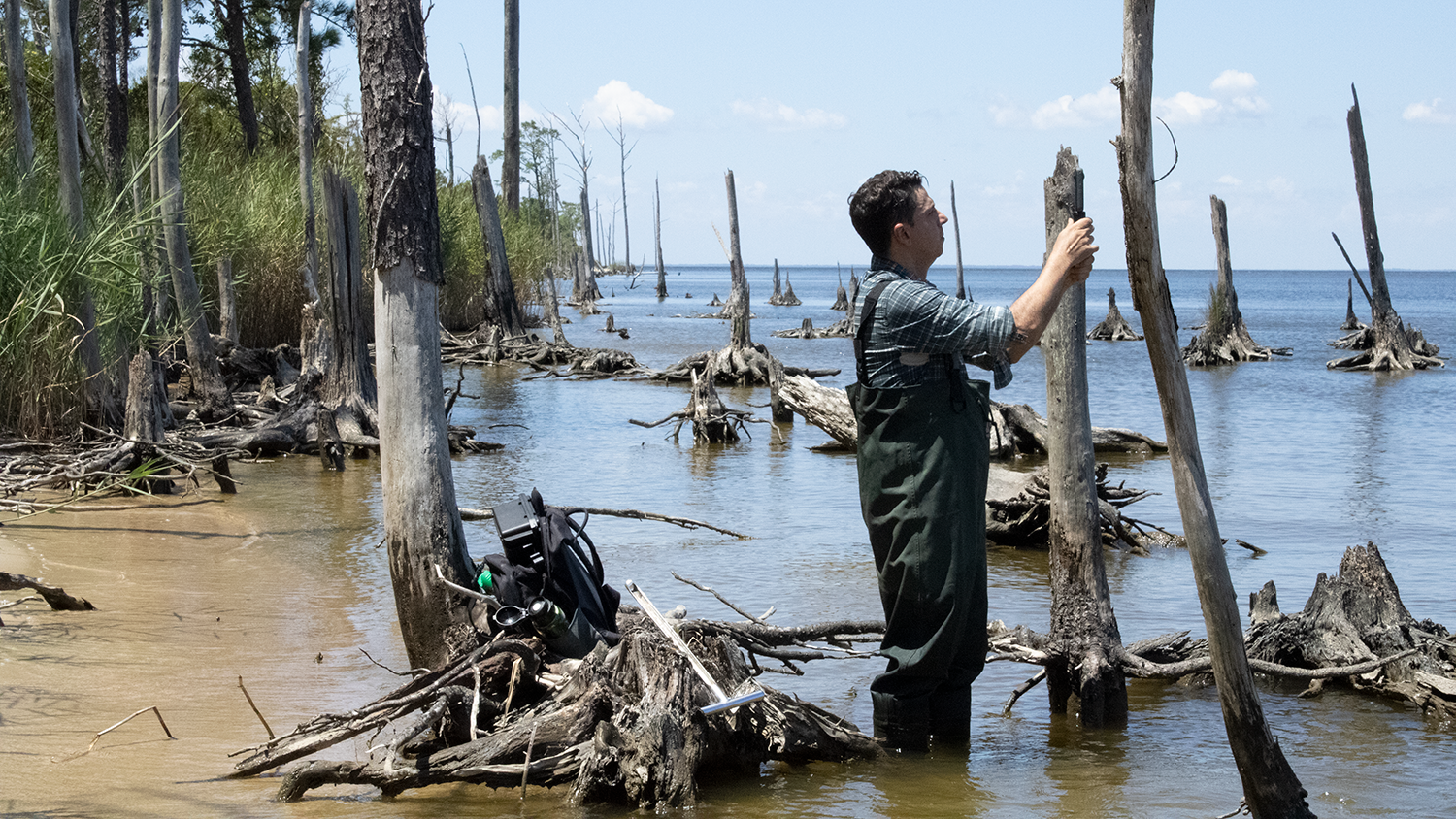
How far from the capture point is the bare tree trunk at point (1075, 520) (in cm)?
453

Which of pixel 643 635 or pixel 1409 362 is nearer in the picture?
pixel 643 635

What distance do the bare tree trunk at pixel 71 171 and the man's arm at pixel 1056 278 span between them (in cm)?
790

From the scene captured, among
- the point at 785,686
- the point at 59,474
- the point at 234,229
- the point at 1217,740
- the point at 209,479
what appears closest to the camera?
the point at 1217,740

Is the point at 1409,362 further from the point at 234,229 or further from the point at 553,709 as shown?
the point at 553,709

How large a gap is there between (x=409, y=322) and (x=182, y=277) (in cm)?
1032

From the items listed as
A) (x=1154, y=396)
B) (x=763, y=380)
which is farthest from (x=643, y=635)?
(x=1154, y=396)

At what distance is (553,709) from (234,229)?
14.1 metres

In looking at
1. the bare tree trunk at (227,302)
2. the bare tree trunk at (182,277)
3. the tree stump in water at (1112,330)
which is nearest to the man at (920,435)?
the bare tree trunk at (182,277)

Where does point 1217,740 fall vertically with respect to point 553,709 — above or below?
below

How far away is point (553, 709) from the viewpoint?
3.90m

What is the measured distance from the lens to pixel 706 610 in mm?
6488

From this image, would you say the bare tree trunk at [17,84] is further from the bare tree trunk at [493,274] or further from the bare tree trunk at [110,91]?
the bare tree trunk at [493,274]

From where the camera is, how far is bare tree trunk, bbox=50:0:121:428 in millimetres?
9625

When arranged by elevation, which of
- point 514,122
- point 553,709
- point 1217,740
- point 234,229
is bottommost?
point 1217,740
